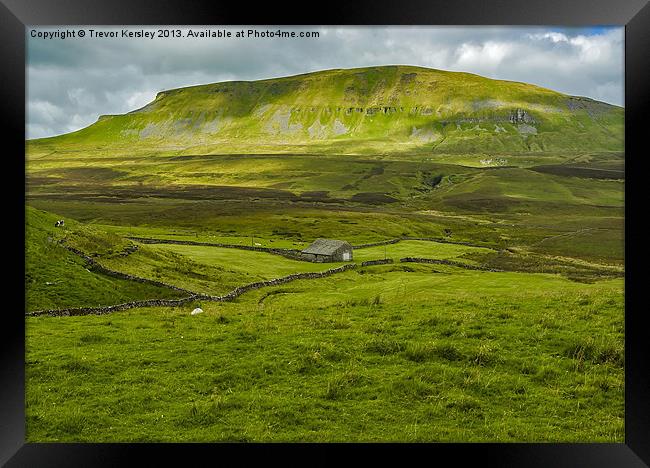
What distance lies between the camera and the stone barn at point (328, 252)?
118 feet

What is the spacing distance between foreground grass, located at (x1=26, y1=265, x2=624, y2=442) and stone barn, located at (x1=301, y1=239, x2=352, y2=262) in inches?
1006

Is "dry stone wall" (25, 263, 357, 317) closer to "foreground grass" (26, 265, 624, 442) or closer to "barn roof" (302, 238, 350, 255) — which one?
"foreground grass" (26, 265, 624, 442)

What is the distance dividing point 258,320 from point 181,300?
29.1 feet

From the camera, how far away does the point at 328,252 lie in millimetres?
36312

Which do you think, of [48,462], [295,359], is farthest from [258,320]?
[48,462]

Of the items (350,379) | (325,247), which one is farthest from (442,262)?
(350,379)

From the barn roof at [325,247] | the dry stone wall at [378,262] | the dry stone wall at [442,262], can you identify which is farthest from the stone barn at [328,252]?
the dry stone wall at [442,262]

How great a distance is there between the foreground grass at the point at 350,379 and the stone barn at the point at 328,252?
25.6 meters

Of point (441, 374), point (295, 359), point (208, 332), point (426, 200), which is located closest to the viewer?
point (441, 374)

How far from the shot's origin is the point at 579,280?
23.5 meters

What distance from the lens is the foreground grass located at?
6.78 m
